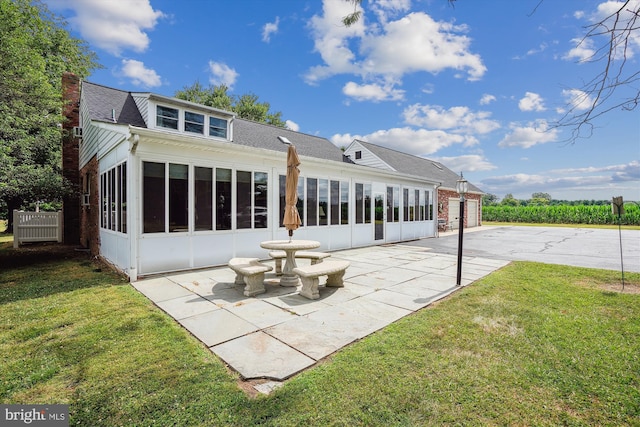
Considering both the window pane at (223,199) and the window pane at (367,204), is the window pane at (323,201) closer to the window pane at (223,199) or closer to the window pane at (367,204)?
the window pane at (367,204)

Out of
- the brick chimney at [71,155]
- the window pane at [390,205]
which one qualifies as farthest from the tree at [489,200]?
the brick chimney at [71,155]

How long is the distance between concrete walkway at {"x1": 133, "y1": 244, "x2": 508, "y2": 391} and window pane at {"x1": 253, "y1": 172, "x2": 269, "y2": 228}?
5.42 ft

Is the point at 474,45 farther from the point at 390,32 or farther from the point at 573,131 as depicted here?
the point at 573,131

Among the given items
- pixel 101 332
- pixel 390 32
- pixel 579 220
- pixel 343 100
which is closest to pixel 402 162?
pixel 343 100

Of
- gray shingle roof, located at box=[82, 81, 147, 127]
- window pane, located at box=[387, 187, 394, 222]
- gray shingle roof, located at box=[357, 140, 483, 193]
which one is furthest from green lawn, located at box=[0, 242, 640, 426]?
gray shingle roof, located at box=[357, 140, 483, 193]

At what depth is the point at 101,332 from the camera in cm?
363

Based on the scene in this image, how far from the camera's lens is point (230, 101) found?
95.6 ft

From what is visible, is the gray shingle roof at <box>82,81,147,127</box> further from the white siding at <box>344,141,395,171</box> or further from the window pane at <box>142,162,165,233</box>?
the white siding at <box>344,141,395,171</box>

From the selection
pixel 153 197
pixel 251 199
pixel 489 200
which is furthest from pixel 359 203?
pixel 489 200

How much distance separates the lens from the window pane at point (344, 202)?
10547mm

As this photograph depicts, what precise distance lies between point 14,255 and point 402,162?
2079 centimetres

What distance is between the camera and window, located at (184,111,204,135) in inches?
412

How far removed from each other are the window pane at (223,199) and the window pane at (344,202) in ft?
14.4

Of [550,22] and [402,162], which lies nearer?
[550,22]
